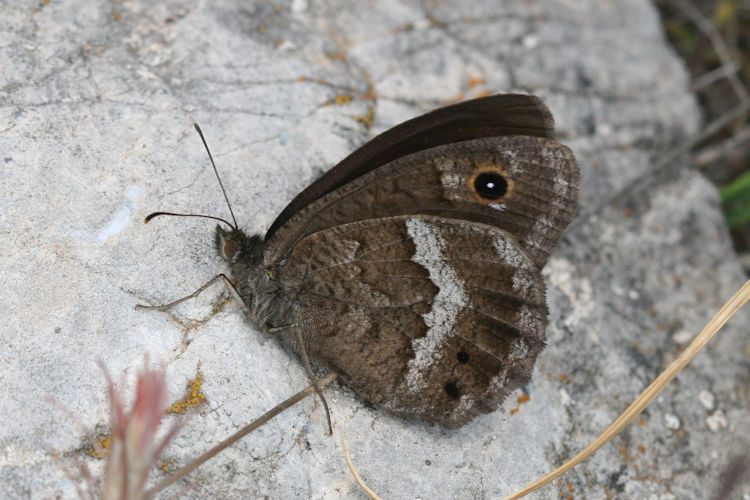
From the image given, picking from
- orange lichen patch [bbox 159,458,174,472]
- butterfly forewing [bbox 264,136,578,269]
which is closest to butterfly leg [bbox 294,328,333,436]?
butterfly forewing [bbox 264,136,578,269]

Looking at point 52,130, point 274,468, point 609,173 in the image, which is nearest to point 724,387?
point 609,173

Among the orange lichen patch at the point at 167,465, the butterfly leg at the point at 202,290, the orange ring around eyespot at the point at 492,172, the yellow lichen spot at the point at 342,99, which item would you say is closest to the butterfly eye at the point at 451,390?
the orange ring around eyespot at the point at 492,172

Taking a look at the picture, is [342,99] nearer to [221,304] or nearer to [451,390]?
[221,304]

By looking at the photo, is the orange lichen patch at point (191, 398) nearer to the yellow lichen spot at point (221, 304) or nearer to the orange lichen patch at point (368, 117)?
the yellow lichen spot at point (221, 304)

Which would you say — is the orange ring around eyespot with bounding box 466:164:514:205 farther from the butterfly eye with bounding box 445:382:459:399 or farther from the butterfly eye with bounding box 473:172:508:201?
the butterfly eye with bounding box 445:382:459:399

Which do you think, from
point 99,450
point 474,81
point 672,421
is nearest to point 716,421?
point 672,421

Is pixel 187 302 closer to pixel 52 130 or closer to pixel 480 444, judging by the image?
pixel 52 130
